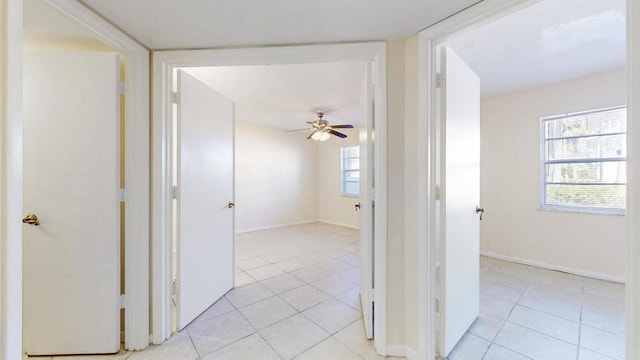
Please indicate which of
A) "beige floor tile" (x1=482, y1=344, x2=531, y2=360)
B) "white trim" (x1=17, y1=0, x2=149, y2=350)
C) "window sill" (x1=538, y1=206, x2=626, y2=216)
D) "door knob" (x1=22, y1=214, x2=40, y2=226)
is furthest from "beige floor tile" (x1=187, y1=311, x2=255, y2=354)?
"window sill" (x1=538, y1=206, x2=626, y2=216)

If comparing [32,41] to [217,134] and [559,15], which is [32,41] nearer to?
[217,134]

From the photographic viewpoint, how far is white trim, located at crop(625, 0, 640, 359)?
830mm

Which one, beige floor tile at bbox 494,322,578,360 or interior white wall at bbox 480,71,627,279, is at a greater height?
interior white wall at bbox 480,71,627,279

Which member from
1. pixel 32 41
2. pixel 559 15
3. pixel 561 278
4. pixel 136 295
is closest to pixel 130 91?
pixel 32 41

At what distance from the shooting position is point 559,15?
1667 millimetres

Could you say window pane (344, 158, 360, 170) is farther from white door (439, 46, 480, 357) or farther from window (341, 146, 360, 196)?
white door (439, 46, 480, 357)

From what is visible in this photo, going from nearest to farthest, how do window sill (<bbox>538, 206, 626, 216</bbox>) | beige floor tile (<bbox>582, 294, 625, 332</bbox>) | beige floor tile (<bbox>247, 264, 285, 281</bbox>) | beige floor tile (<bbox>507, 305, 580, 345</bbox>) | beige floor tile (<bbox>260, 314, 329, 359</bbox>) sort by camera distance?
beige floor tile (<bbox>260, 314, 329, 359</bbox>)
beige floor tile (<bbox>507, 305, 580, 345</bbox>)
beige floor tile (<bbox>582, 294, 625, 332</bbox>)
window sill (<bbox>538, 206, 626, 216</bbox>)
beige floor tile (<bbox>247, 264, 285, 281</bbox>)

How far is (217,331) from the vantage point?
6.07 ft

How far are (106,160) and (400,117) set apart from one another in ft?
6.24

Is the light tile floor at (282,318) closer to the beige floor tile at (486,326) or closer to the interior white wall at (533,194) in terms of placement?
the beige floor tile at (486,326)

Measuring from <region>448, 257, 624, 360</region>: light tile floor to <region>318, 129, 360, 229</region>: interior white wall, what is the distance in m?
3.23

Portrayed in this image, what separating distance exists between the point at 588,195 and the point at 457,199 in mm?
2551

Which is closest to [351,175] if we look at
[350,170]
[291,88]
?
[350,170]

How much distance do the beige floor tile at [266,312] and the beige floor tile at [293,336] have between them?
0.24 feet
